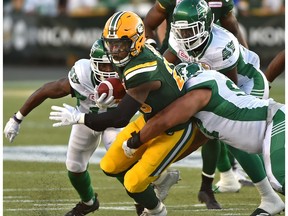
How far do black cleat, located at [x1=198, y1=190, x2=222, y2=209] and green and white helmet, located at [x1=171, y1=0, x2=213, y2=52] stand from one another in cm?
119

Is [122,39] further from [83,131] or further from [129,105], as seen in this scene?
[83,131]

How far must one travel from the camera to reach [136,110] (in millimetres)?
5738

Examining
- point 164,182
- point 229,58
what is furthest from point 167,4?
point 164,182

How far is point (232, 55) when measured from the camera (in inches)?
263

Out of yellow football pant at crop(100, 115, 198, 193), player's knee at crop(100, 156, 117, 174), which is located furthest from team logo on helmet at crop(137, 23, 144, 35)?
player's knee at crop(100, 156, 117, 174)

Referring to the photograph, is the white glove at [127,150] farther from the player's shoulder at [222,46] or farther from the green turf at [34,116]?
the green turf at [34,116]

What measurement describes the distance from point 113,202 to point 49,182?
753mm

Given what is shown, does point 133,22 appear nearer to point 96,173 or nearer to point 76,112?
point 76,112

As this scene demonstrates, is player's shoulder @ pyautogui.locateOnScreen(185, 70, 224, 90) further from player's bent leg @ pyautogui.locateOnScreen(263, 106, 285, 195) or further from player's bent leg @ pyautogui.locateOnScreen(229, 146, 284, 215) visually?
player's bent leg @ pyautogui.locateOnScreen(229, 146, 284, 215)

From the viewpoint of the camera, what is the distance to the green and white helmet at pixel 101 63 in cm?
634

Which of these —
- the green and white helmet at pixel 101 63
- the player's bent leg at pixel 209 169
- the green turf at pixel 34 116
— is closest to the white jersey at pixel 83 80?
the green and white helmet at pixel 101 63

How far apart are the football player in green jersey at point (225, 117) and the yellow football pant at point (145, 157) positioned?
12cm

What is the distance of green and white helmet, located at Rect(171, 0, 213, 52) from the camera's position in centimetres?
645

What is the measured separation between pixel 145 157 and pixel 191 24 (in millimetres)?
1062
